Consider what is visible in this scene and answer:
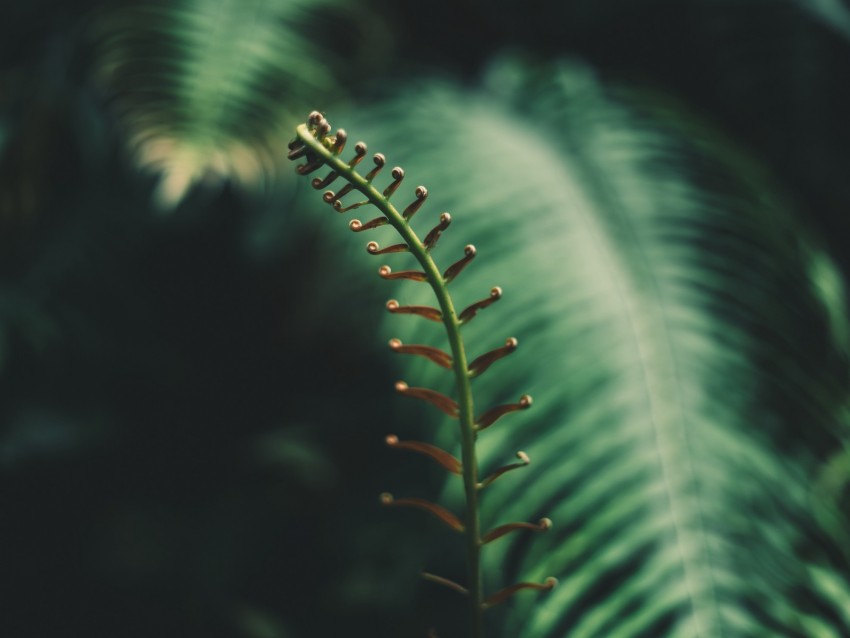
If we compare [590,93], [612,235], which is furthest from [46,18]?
[612,235]

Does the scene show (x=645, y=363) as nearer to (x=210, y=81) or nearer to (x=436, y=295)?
(x=436, y=295)

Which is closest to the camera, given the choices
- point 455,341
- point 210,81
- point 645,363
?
point 455,341

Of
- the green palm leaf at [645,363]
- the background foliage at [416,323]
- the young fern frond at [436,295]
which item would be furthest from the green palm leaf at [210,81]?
the young fern frond at [436,295]

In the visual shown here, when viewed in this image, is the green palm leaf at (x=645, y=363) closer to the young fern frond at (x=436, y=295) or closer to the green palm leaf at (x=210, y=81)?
the green palm leaf at (x=210, y=81)

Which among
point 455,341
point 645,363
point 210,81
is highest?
point 210,81

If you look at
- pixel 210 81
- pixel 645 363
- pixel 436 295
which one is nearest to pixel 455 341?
Result: pixel 436 295

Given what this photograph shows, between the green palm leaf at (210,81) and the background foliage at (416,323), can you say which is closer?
the background foliage at (416,323)

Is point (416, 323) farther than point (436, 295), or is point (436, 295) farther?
point (416, 323)

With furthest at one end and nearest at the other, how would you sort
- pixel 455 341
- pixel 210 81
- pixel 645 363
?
1. pixel 210 81
2. pixel 645 363
3. pixel 455 341
